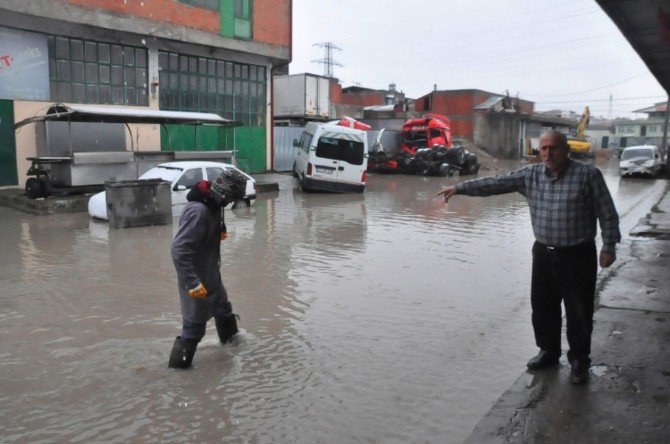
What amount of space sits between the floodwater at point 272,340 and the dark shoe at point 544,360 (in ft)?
0.73

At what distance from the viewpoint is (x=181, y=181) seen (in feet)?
42.3

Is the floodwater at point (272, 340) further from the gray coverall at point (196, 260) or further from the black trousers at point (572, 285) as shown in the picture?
the black trousers at point (572, 285)

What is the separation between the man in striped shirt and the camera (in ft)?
12.9

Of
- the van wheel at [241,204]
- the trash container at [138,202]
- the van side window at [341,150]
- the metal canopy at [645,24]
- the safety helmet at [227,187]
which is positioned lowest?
the van wheel at [241,204]

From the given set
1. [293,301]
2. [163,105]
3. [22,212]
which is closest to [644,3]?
[293,301]

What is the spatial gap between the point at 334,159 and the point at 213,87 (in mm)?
7021

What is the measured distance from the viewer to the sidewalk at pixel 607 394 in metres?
3.37

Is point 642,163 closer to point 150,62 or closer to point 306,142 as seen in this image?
point 306,142

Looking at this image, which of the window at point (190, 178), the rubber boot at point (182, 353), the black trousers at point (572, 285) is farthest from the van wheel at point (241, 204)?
the black trousers at point (572, 285)

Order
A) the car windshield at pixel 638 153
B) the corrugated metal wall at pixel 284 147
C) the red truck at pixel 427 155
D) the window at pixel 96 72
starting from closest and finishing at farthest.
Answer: the window at pixel 96 72
the corrugated metal wall at pixel 284 147
the car windshield at pixel 638 153
the red truck at pixel 427 155

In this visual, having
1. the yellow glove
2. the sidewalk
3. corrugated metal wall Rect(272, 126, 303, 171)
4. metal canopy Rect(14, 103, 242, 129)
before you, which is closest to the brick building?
corrugated metal wall Rect(272, 126, 303, 171)

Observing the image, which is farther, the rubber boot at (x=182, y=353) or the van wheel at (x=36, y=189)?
the van wheel at (x=36, y=189)

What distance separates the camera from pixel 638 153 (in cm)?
2756

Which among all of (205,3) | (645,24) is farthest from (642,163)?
(645,24)
